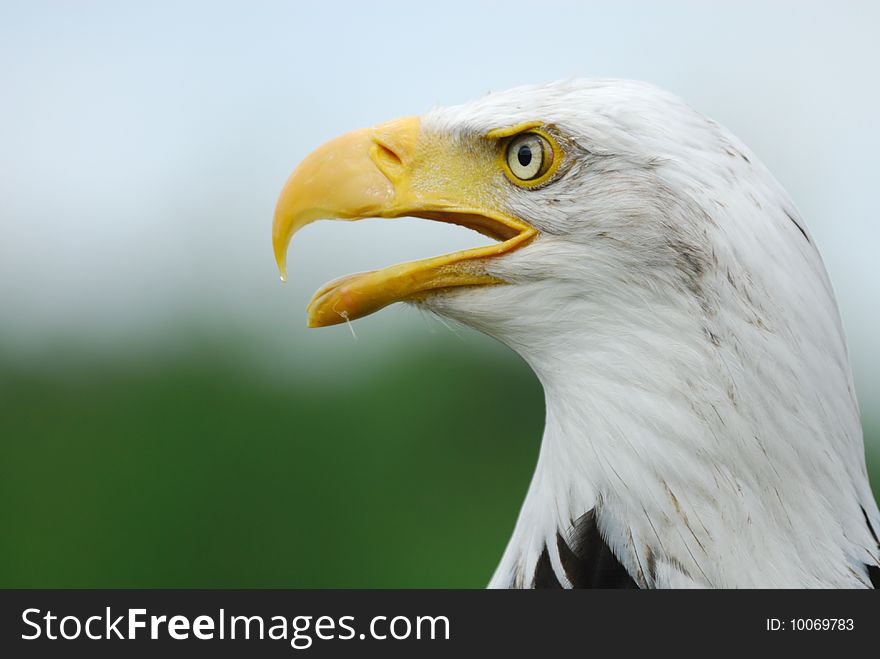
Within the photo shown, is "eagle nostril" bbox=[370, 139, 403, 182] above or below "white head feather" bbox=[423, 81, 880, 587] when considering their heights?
above

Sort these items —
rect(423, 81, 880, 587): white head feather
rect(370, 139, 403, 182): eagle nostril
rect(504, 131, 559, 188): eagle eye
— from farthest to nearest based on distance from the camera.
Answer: rect(370, 139, 403, 182): eagle nostril < rect(504, 131, 559, 188): eagle eye < rect(423, 81, 880, 587): white head feather

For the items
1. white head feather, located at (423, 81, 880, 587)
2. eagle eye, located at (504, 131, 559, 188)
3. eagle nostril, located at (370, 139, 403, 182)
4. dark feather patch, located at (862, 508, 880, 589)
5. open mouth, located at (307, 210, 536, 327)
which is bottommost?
dark feather patch, located at (862, 508, 880, 589)

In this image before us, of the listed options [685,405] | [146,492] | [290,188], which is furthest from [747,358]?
[146,492]

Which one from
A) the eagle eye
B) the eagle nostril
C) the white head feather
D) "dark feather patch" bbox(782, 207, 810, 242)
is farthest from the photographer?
the eagle nostril

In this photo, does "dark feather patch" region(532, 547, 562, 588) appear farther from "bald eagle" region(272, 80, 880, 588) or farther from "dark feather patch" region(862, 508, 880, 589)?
"dark feather patch" region(862, 508, 880, 589)

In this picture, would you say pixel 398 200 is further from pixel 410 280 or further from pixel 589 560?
pixel 589 560

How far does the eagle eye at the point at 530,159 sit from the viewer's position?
9.45 ft

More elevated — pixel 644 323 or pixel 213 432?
pixel 213 432

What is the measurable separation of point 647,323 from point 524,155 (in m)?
0.60

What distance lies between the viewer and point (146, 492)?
27.6 ft

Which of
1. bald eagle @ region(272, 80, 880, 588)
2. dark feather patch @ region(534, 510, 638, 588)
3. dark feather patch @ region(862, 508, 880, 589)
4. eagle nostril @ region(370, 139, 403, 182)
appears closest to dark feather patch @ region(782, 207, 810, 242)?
bald eagle @ region(272, 80, 880, 588)

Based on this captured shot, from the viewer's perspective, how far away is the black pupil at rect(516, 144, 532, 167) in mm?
2912

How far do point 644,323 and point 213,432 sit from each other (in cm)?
670
